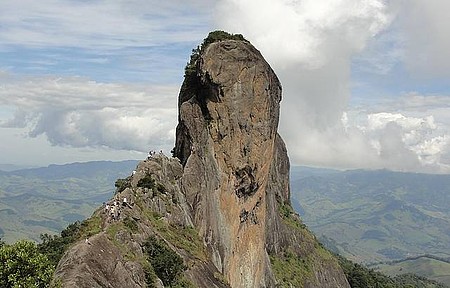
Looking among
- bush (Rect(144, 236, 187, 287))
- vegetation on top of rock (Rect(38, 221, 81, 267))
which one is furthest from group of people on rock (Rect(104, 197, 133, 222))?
bush (Rect(144, 236, 187, 287))

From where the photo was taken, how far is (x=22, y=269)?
101 ft

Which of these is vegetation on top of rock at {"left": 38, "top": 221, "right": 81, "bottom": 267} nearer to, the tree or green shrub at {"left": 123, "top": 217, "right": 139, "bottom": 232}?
green shrub at {"left": 123, "top": 217, "right": 139, "bottom": 232}

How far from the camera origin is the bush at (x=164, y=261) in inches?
1635

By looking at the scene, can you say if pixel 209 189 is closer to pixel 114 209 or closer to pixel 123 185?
pixel 123 185

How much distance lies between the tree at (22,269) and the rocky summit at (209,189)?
7.42 meters

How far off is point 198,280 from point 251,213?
29.6 metres

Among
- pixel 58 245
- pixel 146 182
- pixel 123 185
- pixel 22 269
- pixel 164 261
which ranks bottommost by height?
pixel 58 245

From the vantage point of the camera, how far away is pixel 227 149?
6944 cm

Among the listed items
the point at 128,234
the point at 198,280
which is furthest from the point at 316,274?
the point at 128,234

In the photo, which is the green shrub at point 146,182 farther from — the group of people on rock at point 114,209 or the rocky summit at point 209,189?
the group of people on rock at point 114,209

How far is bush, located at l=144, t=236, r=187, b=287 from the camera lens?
136 feet

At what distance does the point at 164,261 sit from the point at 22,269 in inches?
534

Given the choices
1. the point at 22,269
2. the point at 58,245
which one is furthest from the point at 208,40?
the point at 22,269

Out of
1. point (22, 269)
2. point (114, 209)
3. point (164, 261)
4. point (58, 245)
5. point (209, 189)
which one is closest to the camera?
point (22, 269)
